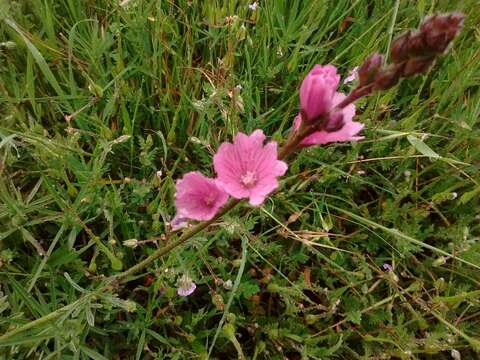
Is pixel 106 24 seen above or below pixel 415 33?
below

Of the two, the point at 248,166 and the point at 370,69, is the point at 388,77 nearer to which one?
the point at 370,69

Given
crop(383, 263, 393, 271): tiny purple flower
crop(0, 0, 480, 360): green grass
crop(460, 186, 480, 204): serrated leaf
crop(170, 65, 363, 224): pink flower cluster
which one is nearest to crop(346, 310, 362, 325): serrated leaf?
crop(0, 0, 480, 360): green grass

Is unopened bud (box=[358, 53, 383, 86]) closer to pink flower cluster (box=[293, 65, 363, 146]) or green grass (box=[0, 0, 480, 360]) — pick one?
pink flower cluster (box=[293, 65, 363, 146])

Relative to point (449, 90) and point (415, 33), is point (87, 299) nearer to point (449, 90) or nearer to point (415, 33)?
point (415, 33)

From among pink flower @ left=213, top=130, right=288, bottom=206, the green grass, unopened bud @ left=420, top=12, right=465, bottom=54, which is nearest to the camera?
unopened bud @ left=420, top=12, right=465, bottom=54

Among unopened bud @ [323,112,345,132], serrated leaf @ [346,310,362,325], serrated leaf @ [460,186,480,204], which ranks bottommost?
serrated leaf @ [346,310,362,325]

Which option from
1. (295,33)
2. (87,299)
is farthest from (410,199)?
(87,299)

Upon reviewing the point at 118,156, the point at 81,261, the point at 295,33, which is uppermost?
the point at 295,33

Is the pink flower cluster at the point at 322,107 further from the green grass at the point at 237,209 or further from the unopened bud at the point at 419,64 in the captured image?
the green grass at the point at 237,209
